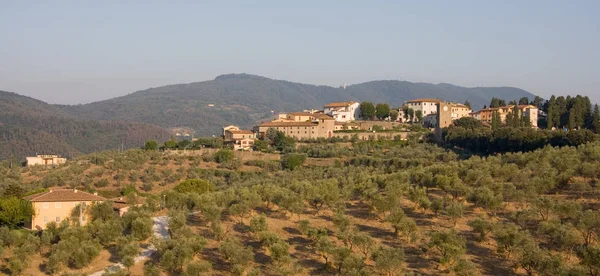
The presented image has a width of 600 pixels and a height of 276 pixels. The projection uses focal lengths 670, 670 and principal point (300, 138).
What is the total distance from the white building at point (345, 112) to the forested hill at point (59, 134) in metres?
68.7

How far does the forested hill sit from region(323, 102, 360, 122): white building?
68688mm

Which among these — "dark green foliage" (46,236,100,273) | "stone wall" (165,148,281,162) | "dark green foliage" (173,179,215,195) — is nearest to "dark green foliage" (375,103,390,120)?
"stone wall" (165,148,281,162)

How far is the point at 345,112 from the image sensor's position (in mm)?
89688

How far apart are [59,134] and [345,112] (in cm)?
10037

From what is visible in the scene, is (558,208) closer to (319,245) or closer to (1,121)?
(319,245)

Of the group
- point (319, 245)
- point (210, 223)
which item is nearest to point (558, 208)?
point (319, 245)

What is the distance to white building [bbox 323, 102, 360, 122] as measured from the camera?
89.0 meters

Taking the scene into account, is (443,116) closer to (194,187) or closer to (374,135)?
(374,135)

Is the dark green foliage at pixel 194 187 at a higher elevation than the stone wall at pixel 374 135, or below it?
below

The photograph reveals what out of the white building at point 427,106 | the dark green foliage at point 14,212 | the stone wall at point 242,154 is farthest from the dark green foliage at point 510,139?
the dark green foliage at point 14,212

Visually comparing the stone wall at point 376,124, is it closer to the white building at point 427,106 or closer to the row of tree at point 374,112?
the row of tree at point 374,112

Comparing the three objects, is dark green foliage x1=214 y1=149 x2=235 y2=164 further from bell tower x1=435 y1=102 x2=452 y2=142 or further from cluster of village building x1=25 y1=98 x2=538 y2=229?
bell tower x1=435 y1=102 x2=452 y2=142

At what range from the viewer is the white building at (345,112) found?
8900 cm

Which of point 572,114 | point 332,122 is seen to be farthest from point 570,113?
point 332,122
